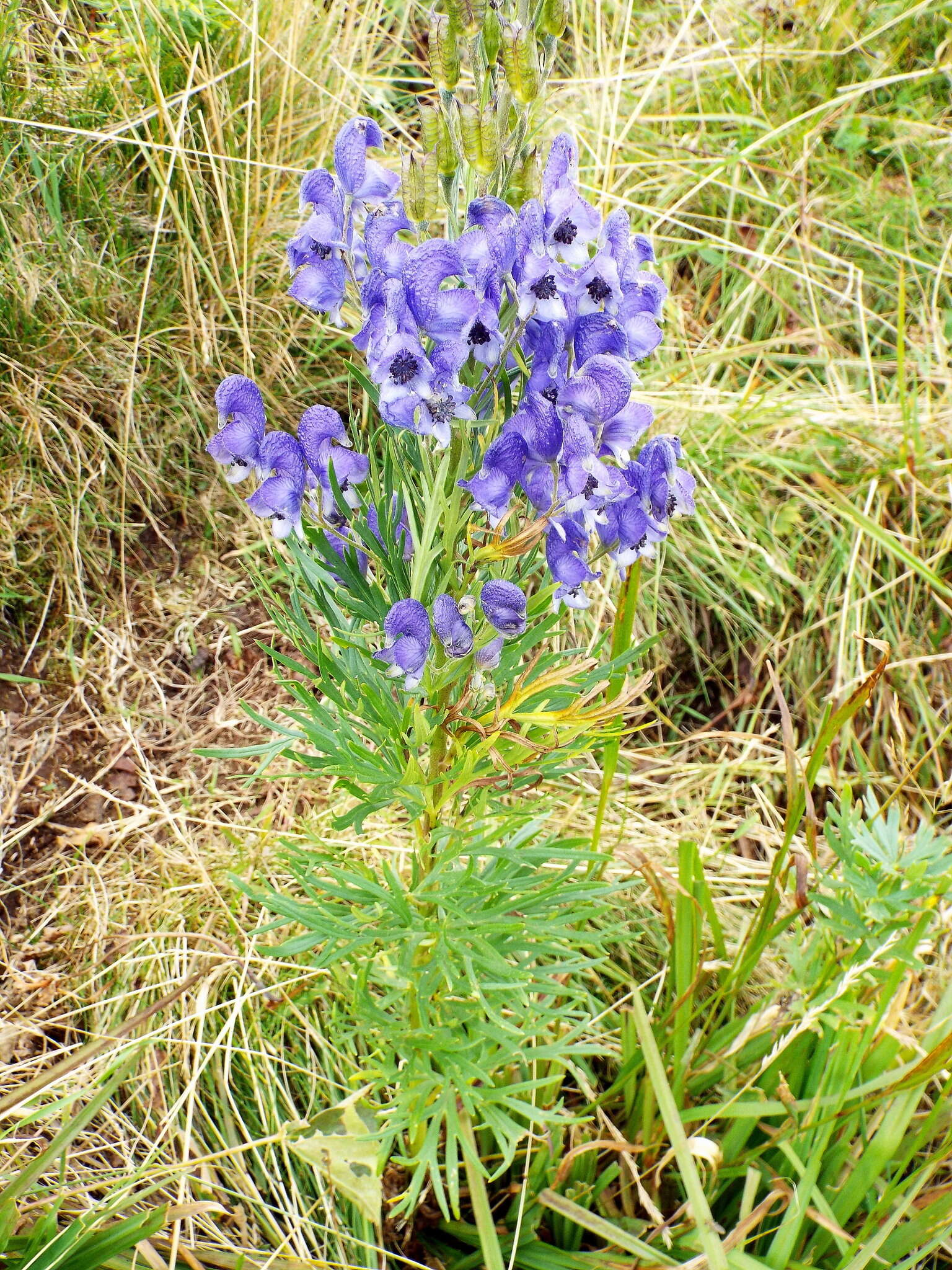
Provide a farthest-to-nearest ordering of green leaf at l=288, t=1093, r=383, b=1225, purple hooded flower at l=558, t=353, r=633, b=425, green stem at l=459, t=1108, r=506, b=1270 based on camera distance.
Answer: green leaf at l=288, t=1093, r=383, b=1225, green stem at l=459, t=1108, r=506, b=1270, purple hooded flower at l=558, t=353, r=633, b=425

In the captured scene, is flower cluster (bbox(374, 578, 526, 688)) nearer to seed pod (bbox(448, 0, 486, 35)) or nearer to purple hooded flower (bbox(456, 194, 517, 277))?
purple hooded flower (bbox(456, 194, 517, 277))

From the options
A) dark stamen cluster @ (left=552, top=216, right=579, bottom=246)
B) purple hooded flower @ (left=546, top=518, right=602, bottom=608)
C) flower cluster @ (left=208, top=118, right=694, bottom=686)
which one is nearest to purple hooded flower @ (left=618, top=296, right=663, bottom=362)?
flower cluster @ (left=208, top=118, right=694, bottom=686)

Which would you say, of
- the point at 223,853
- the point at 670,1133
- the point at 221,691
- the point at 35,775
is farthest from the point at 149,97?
the point at 670,1133

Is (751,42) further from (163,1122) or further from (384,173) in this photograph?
(163,1122)

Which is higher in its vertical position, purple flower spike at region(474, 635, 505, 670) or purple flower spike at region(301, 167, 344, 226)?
purple flower spike at region(301, 167, 344, 226)

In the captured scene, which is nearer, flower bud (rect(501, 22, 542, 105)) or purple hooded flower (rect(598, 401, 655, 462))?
flower bud (rect(501, 22, 542, 105))

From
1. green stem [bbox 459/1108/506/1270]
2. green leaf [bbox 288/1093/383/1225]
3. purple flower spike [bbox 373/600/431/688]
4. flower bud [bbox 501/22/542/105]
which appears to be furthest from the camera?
green leaf [bbox 288/1093/383/1225]

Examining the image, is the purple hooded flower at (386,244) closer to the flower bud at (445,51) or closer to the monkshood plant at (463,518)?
the monkshood plant at (463,518)

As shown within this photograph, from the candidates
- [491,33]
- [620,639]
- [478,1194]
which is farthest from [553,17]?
[478,1194]
